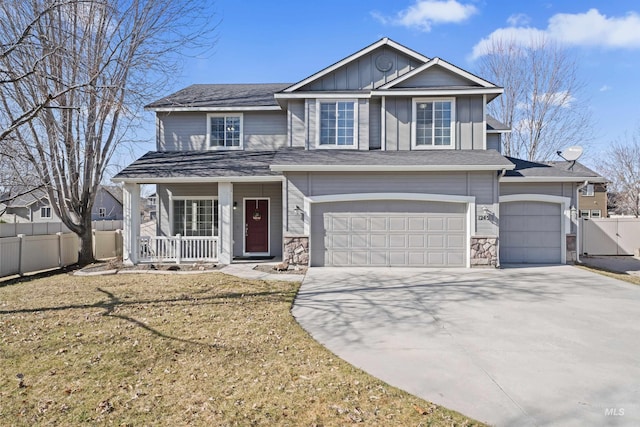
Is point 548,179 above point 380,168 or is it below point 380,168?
below

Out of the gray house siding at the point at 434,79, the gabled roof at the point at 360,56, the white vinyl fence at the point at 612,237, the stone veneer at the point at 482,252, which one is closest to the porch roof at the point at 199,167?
the gabled roof at the point at 360,56

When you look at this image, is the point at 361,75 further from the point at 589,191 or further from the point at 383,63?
the point at 589,191

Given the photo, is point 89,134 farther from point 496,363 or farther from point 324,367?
point 496,363

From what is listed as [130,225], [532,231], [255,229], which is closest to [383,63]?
[255,229]

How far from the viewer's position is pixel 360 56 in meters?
11.9

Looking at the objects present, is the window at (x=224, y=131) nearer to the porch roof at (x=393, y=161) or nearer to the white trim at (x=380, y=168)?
the porch roof at (x=393, y=161)

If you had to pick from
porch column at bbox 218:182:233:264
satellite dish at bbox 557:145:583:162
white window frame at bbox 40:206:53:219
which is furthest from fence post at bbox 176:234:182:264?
white window frame at bbox 40:206:53:219

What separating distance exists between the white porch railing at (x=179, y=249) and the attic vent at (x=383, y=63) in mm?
8146

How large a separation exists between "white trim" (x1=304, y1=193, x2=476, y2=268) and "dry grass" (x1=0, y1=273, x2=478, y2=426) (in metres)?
4.24

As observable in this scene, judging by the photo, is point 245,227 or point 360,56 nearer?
point 360,56

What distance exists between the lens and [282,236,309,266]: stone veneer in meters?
10.7

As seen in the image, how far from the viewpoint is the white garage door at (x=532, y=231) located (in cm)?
1173

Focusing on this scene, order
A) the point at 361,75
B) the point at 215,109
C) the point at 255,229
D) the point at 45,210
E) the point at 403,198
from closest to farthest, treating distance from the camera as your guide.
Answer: the point at 403,198, the point at 361,75, the point at 215,109, the point at 255,229, the point at 45,210

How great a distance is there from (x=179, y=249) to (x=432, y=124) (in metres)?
9.40
